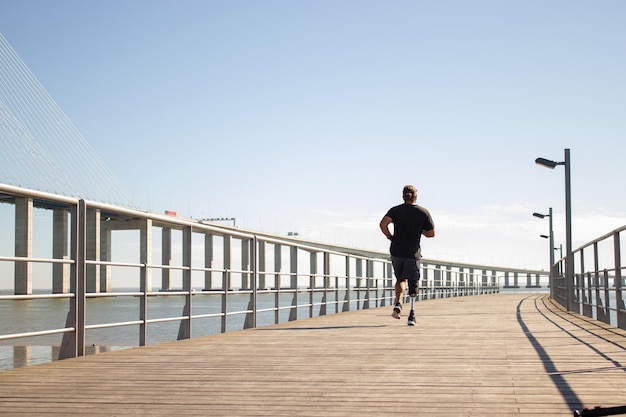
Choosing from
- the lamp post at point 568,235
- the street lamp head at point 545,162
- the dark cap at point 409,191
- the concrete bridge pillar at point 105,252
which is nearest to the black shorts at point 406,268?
the dark cap at point 409,191

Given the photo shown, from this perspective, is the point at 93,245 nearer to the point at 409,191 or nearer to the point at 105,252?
the point at 105,252

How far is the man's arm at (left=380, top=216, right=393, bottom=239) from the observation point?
31.6 ft

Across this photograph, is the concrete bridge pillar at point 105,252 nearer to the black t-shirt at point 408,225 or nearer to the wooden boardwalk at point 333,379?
the black t-shirt at point 408,225

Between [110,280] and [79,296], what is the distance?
210ft

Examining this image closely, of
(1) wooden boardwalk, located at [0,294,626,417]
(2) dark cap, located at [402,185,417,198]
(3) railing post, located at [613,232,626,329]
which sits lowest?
(1) wooden boardwalk, located at [0,294,626,417]

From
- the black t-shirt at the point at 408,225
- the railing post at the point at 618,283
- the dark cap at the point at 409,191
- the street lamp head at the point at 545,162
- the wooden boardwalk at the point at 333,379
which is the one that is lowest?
the wooden boardwalk at the point at 333,379

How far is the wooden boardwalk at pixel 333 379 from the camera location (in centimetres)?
360

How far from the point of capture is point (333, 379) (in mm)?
4523

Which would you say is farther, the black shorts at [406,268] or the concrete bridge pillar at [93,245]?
the concrete bridge pillar at [93,245]

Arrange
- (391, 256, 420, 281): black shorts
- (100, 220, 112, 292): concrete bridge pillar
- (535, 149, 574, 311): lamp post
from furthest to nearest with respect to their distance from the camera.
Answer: (100, 220, 112, 292): concrete bridge pillar → (535, 149, 574, 311): lamp post → (391, 256, 420, 281): black shorts

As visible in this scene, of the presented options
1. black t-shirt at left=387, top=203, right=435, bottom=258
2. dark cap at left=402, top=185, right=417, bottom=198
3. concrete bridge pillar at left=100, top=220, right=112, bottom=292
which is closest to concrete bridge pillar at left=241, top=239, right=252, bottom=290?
black t-shirt at left=387, top=203, right=435, bottom=258

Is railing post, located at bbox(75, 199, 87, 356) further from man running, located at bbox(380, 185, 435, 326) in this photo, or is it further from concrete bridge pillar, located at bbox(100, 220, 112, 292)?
concrete bridge pillar, located at bbox(100, 220, 112, 292)

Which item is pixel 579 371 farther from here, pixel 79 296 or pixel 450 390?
pixel 79 296

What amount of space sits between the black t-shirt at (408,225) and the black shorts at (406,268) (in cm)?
6
